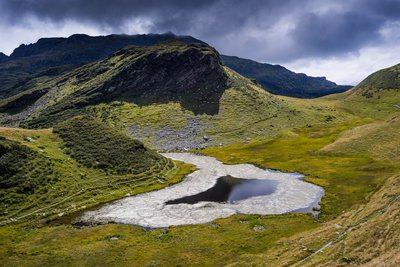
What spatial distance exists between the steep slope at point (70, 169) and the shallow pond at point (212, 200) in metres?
7.28

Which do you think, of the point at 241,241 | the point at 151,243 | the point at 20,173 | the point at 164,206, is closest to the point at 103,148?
the point at 20,173

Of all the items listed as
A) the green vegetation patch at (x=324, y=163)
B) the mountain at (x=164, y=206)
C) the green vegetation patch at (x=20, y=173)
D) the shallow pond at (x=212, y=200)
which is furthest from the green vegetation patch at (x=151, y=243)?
the green vegetation patch at (x=324, y=163)

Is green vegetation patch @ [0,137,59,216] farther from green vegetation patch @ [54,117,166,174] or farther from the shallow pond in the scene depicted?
the shallow pond

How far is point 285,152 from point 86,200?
93.4 meters

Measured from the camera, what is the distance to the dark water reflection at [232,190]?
3135 inches

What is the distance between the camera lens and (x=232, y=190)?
290 ft

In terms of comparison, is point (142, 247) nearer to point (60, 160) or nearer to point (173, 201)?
point (173, 201)

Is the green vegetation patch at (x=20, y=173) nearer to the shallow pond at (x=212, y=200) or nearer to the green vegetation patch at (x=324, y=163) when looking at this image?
the shallow pond at (x=212, y=200)

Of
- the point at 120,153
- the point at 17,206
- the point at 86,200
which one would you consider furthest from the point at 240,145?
the point at 17,206

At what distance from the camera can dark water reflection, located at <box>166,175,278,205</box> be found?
79.6 metres

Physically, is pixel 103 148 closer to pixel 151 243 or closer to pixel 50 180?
pixel 50 180

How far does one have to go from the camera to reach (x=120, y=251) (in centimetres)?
5297

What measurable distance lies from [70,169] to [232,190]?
4447 cm

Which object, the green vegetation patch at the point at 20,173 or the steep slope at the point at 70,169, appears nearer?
the green vegetation patch at the point at 20,173
